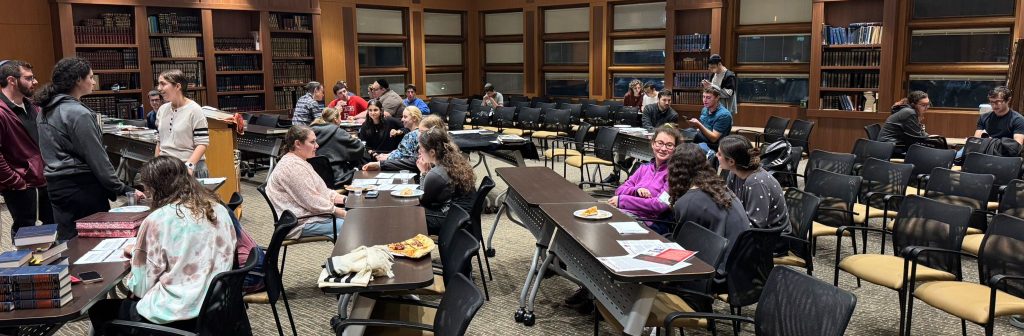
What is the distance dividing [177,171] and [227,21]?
1001cm

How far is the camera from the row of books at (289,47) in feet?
41.9

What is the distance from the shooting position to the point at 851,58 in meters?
11.1

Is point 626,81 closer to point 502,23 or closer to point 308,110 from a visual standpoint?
point 502,23

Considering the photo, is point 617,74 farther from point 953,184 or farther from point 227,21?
point 953,184

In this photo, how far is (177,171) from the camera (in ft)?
10.5

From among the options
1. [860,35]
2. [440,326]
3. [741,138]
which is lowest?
[440,326]

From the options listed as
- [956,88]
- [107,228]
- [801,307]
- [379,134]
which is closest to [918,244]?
[801,307]

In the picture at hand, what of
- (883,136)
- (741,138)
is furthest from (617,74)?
(741,138)

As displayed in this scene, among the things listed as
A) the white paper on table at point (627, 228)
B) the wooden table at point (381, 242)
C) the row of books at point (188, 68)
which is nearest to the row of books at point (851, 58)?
the white paper on table at point (627, 228)

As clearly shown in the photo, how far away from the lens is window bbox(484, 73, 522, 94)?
15.8 m

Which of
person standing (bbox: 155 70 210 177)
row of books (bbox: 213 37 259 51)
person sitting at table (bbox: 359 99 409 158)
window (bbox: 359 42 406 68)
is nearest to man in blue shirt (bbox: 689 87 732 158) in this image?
person sitting at table (bbox: 359 99 409 158)

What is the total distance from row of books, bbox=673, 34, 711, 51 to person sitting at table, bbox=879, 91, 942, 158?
15.3 feet

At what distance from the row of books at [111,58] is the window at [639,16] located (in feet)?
26.8

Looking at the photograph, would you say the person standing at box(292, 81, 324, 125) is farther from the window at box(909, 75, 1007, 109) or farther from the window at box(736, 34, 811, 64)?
the window at box(909, 75, 1007, 109)
